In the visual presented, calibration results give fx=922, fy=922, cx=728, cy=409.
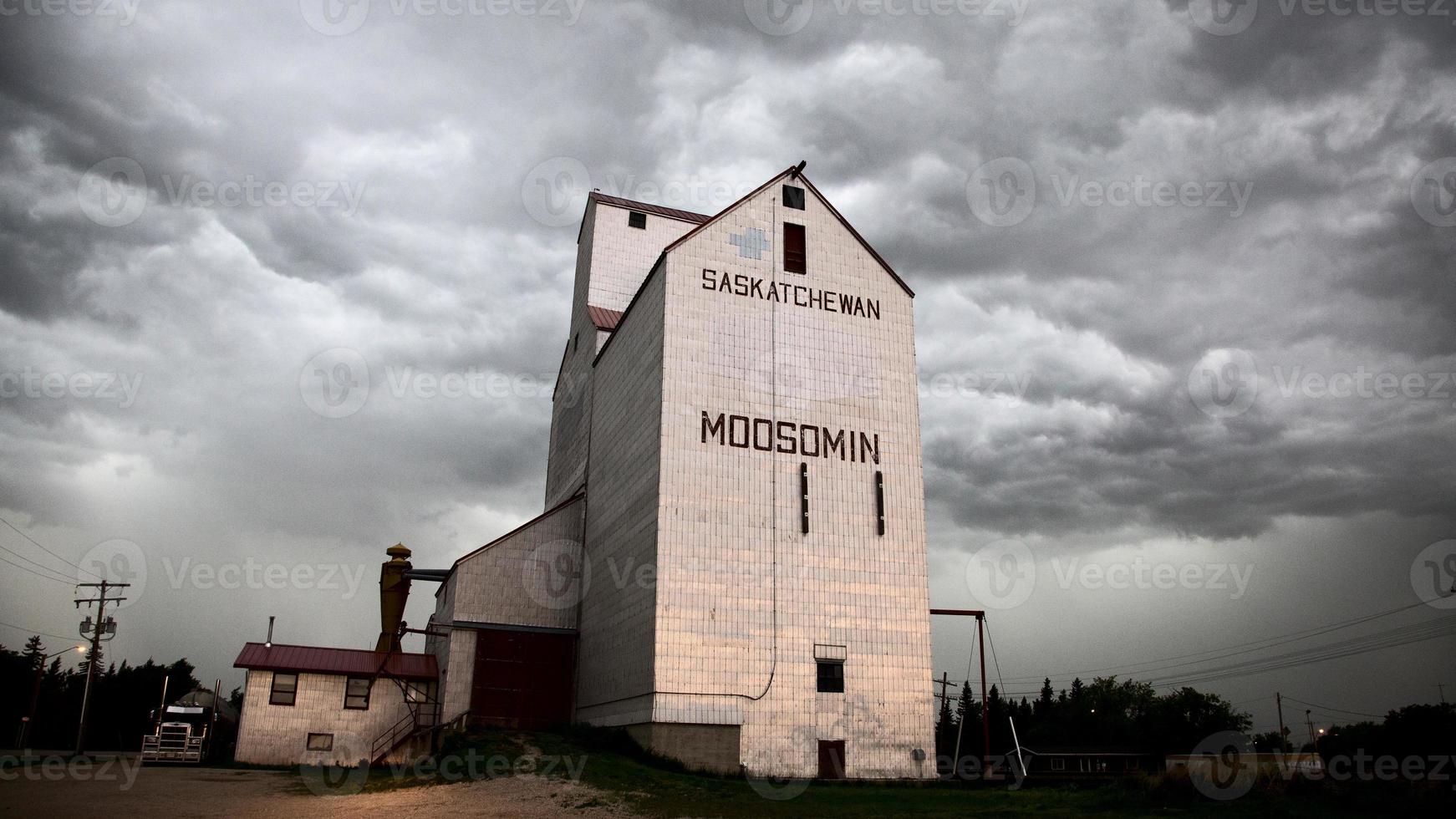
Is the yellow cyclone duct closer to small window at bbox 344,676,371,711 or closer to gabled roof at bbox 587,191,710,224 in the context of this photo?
small window at bbox 344,676,371,711

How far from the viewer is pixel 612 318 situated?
145 ft

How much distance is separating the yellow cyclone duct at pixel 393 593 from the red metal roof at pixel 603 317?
1455 cm

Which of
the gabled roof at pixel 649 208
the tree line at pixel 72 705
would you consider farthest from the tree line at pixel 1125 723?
the tree line at pixel 72 705

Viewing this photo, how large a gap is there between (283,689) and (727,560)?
19.2 metres

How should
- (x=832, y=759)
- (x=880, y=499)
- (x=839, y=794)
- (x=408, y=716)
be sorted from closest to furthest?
(x=839, y=794)
(x=832, y=759)
(x=880, y=499)
(x=408, y=716)

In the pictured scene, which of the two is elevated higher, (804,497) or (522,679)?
(804,497)

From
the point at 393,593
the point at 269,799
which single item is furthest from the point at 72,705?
the point at 269,799

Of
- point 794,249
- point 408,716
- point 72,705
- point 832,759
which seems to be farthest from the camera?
point 72,705

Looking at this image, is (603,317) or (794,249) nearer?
(794,249)

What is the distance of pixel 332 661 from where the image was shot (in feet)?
122

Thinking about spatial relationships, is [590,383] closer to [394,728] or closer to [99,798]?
[394,728]

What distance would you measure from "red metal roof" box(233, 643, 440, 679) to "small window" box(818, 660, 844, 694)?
17.1 meters

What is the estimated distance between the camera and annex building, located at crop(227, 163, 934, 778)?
2973 centimetres

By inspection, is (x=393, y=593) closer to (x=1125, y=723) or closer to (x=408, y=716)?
(x=408, y=716)
